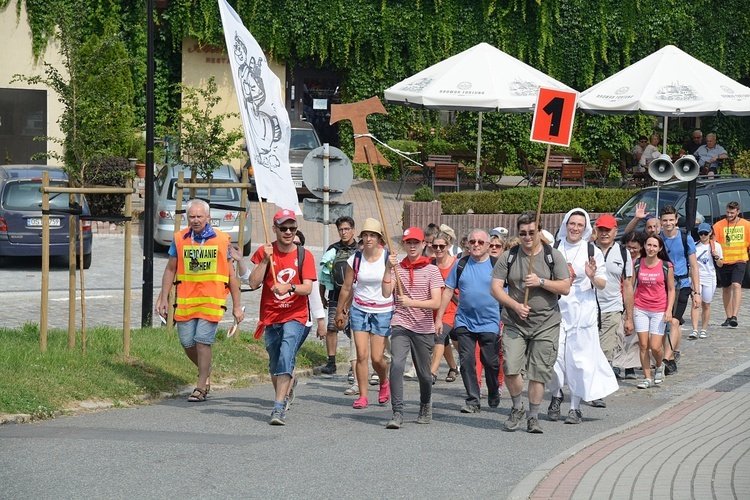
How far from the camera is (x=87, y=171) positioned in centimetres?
2336

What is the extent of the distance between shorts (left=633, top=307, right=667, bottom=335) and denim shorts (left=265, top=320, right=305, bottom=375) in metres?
4.05

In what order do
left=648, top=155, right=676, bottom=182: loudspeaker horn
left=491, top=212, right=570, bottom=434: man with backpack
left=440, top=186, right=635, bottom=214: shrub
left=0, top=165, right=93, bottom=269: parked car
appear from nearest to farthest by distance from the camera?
left=491, top=212, right=570, bottom=434: man with backpack → left=648, top=155, right=676, bottom=182: loudspeaker horn → left=0, top=165, right=93, bottom=269: parked car → left=440, top=186, right=635, bottom=214: shrub

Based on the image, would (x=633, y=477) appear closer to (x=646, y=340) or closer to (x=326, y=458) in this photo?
(x=326, y=458)

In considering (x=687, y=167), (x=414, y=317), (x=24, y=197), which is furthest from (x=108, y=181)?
(x=414, y=317)

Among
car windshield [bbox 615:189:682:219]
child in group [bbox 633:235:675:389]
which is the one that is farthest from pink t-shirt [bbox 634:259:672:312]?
car windshield [bbox 615:189:682:219]

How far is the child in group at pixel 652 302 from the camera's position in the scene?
42.6 ft

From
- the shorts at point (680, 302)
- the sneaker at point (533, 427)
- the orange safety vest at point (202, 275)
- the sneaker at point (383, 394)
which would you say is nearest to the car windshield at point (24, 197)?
the orange safety vest at point (202, 275)

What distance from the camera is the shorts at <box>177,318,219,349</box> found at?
11.2m

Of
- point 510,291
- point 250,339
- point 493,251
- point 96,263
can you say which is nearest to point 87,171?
point 96,263

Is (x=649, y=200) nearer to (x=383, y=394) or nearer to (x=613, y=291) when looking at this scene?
(x=613, y=291)

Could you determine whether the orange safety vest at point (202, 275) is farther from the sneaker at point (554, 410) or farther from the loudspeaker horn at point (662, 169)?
the loudspeaker horn at point (662, 169)

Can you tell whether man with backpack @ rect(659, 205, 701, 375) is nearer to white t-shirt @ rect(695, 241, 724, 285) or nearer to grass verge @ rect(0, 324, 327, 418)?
white t-shirt @ rect(695, 241, 724, 285)

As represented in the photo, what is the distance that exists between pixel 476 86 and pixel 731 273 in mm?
9117

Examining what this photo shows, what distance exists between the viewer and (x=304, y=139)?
30.1m
